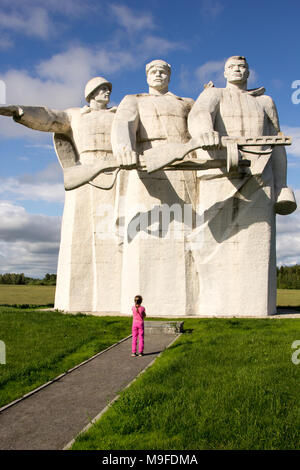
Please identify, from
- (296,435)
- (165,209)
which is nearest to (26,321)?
(165,209)

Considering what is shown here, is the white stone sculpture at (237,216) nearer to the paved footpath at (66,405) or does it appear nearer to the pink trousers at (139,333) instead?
the pink trousers at (139,333)

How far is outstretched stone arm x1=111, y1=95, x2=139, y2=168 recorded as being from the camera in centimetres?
1080

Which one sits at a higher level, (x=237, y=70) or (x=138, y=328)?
(x=237, y=70)

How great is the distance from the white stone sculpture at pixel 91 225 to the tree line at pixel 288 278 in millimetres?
22788

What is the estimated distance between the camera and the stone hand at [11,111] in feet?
39.2

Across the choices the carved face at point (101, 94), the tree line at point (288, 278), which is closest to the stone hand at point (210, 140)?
the carved face at point (101, 94)

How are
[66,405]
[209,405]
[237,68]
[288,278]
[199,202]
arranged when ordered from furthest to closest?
[288,278], [199,202], [237,68], [66,405], [209,405]

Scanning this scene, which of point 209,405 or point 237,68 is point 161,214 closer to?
point 237,68

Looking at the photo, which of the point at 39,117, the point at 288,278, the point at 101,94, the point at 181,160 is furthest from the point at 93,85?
the point at 288,278

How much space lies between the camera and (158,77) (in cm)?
1251

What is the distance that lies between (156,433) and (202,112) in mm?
8951

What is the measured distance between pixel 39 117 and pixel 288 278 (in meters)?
29.2

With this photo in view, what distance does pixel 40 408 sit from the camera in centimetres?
445
